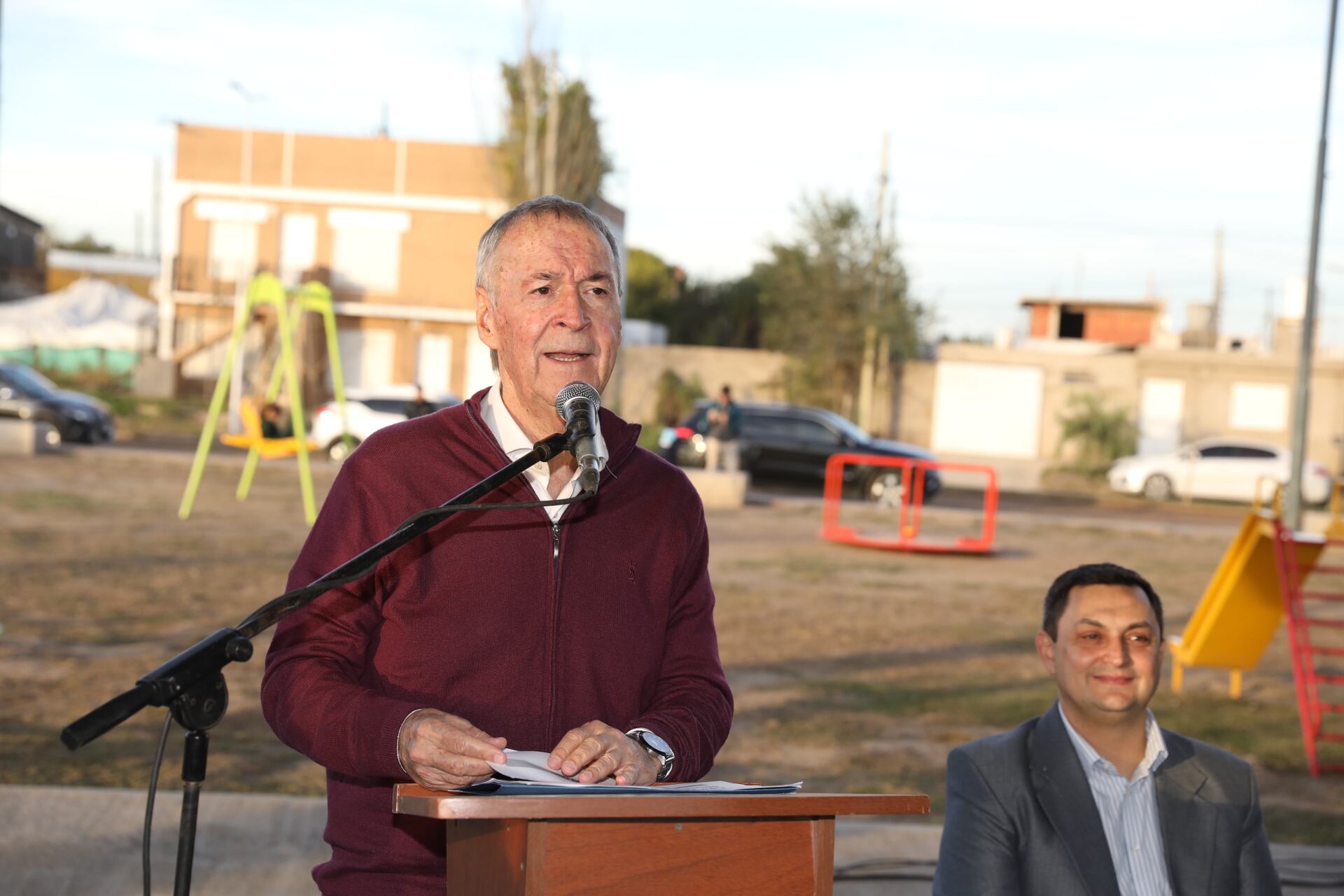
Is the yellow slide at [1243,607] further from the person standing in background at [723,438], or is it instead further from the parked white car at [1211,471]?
the parked white car at [1211,471]

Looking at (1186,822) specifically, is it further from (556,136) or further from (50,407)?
(556,136)

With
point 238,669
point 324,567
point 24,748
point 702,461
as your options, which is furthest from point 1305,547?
point 702,461

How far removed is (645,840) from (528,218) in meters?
1.22

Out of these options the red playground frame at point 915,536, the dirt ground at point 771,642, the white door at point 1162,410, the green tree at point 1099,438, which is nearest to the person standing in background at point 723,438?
the dirt ground at point 771,642

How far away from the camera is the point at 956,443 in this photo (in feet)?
128

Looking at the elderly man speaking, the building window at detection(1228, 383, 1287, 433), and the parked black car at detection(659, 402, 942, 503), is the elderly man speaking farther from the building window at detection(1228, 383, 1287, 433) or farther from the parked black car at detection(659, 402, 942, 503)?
the building window at detection(1228, 383, 1287, 433)

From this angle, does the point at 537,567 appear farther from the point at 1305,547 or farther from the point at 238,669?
the point at 1305,547

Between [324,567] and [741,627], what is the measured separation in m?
9.43

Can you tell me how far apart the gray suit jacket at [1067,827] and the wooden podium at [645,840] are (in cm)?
160

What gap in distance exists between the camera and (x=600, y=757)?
227 centimetres

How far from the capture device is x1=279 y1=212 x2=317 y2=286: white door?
4275 cm

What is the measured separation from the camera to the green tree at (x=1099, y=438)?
117 feet

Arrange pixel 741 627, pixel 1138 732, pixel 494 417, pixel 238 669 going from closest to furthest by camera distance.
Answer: pixel 494 417
pixel 1138 732
pixel 238 669
pixel 741 627

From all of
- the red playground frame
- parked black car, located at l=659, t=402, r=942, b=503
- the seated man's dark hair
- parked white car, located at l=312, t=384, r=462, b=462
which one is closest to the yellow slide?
the seated man's dark hair
